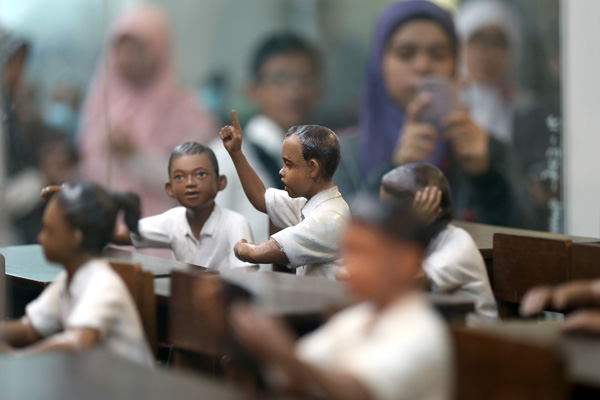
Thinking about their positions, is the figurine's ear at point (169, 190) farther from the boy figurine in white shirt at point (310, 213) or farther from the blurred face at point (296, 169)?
the blurred face at point (296, 169)

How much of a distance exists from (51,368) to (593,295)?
42.8 inches

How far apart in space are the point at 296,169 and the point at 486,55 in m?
2.89

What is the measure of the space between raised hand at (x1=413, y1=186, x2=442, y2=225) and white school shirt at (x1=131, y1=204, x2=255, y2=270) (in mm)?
739

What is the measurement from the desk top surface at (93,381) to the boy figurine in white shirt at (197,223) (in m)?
1.43

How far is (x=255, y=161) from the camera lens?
5.26m

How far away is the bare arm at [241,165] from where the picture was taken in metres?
3.02

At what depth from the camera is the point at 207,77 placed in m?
5.69

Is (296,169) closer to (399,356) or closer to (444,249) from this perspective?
(444,249)

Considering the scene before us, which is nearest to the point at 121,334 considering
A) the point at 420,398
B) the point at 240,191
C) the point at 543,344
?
the point at 420,398

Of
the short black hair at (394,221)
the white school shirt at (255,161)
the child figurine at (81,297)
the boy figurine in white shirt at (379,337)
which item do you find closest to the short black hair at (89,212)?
the child figurine at (81,297)

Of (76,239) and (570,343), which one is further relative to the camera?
(76,239)

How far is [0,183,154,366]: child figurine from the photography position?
191cm

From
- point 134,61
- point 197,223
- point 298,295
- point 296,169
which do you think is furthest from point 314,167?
point 134,61

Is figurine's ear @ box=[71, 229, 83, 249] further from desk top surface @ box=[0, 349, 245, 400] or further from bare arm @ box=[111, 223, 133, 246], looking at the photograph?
bare arm @ box=[111, 223, 133, 246]
